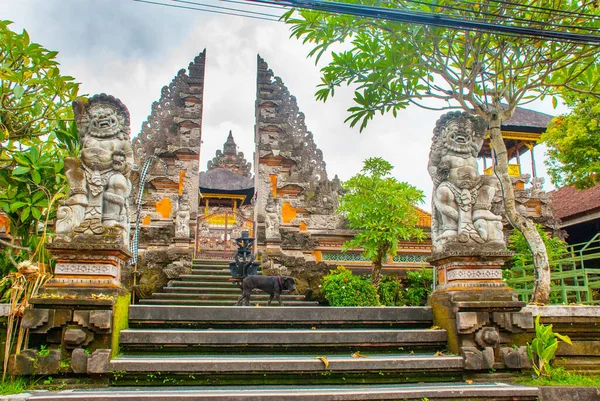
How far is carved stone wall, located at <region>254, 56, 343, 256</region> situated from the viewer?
997 cm

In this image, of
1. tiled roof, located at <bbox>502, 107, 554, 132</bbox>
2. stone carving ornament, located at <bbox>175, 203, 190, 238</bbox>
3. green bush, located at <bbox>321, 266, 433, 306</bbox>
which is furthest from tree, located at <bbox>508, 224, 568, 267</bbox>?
tiled roof, located at <bbox>502, 107, 554, 132</bbox>

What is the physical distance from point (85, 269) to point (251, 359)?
169 cm

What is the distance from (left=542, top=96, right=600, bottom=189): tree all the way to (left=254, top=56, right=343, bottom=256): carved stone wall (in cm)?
518

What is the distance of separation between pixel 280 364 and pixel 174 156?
8.28 metres

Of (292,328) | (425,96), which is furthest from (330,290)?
(425,96)

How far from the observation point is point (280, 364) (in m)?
3.98

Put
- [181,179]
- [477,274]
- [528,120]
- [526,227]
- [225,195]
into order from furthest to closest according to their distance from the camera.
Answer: [225,195], [528,120], [181,179], [526,227], [477,274]

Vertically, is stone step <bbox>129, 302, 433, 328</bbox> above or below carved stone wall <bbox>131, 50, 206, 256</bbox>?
below

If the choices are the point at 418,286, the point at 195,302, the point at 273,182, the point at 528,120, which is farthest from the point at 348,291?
the point at 528,120

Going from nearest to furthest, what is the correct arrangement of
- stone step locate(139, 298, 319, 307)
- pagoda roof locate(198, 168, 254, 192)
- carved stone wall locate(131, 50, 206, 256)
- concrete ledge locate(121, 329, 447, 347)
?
concrete ledge locate(121, 329, 447, 347)
stone step locate(139, 298, 319, 307)
carved stone wall locate(131, 50, 206, 256)
pagoda roof locate(198, 168, 254, 192)

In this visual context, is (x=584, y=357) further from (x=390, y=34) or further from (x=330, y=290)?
(x=390, y=34)

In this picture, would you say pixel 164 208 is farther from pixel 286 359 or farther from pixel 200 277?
pixel 286 359

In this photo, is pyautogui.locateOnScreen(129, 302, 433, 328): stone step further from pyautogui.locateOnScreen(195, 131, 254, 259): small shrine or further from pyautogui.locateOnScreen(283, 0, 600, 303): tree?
pyautogui.locateOnScreen(195, 131, 254, 259): small shrine

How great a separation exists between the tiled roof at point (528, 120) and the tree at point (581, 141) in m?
Answer: 7.50
